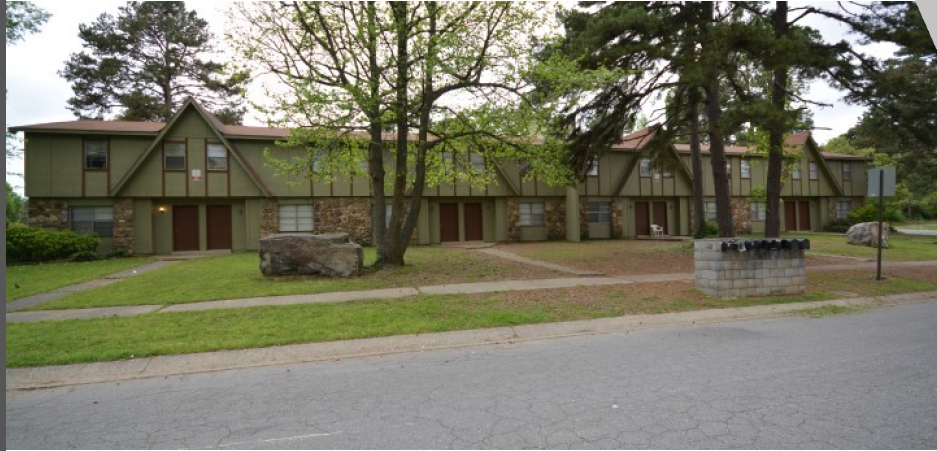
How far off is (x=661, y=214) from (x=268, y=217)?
22247 millimetres

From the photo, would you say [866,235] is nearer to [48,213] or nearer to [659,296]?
[659,296]

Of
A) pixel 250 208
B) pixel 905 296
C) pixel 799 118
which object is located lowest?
pixel 905 296

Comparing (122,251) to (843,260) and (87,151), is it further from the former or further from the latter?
(843,260)

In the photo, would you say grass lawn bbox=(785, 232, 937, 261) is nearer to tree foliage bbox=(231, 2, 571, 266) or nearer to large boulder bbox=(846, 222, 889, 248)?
large boulder bbox=(846, 222, 889, 248)

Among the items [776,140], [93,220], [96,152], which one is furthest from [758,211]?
[93,220]

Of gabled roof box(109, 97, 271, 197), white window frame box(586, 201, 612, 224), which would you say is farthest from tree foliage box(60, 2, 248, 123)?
white window frame box(586, 201, 612, 224)

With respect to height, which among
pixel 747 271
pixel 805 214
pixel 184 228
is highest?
pixel 805 214

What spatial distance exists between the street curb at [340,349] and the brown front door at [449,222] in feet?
56.4

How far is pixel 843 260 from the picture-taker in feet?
51.0

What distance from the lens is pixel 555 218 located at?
25.8 meters

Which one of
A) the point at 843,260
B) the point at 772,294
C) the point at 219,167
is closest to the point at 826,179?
the point at 843,260

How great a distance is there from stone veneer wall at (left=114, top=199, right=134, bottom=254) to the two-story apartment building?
4 cm

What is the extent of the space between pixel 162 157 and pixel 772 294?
23.1 metres

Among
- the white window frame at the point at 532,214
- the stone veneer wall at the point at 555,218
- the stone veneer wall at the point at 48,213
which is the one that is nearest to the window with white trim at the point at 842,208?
the stone veneer wall at the point at 555,218
